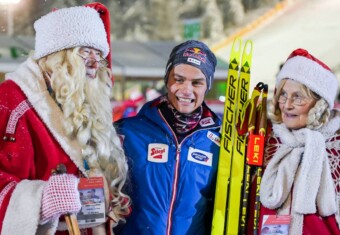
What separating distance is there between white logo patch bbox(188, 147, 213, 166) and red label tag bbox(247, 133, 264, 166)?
0.54 ft

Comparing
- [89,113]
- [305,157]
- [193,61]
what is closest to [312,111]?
[305,157]

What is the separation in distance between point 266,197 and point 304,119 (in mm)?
349

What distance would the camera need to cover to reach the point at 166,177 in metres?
2.54

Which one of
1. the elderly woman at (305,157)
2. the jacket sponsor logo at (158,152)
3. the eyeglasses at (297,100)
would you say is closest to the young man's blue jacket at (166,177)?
the jacket sponsor logo at (158,152)

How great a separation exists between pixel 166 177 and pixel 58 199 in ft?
1.99

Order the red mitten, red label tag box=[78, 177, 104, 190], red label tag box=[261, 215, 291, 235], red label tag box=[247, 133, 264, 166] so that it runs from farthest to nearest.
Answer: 1. red label tag box=[247, 133, 264, 166]
2. red label tag box=[261, 215, 291, 235]
3. red label tag box=[78, 177, 104, 190]
4. the red mitten

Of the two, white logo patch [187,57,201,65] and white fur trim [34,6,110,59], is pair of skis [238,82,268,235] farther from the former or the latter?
white fur trim [34,6,110,59]

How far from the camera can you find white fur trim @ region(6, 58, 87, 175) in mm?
2178

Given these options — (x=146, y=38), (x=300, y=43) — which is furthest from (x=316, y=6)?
(x=146, y=38)

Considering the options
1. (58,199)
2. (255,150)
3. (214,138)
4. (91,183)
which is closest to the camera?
(58,199)

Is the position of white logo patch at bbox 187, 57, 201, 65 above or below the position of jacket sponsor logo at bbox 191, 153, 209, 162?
above

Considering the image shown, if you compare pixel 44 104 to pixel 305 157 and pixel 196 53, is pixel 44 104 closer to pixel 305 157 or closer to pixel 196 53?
pixel 196 53

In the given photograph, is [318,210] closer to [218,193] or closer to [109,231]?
[218,193]

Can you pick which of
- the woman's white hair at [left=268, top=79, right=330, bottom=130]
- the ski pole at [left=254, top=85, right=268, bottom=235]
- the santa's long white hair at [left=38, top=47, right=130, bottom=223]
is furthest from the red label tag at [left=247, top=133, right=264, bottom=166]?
the santa's long white hair at [left=38, top=47, right=130, bottom=223]
